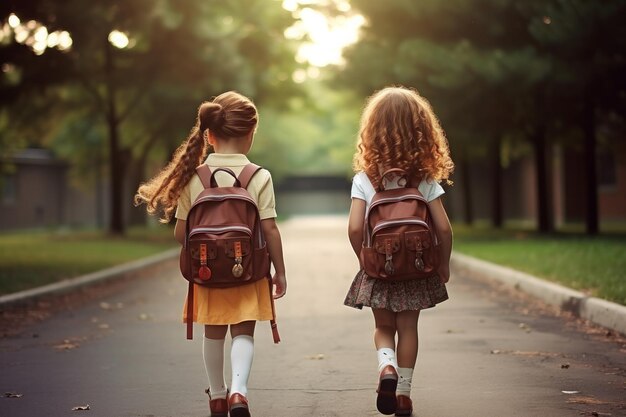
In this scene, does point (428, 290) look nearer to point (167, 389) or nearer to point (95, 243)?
point (167, 389)

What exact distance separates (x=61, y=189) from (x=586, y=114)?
111 feet

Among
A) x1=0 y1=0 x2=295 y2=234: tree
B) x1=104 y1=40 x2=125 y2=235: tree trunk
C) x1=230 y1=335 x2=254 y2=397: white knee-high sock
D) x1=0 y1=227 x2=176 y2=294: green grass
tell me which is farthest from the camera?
x1=104 y1=40 x2=125 y2=235: tree trunk

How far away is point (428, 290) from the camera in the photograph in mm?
4930

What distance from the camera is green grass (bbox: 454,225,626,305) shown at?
10373 mm

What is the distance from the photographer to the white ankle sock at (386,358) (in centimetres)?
481

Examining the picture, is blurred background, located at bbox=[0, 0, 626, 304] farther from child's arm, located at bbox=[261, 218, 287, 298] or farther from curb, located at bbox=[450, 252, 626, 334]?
child's arm, located at bbox=[261, 218, 287, 298]

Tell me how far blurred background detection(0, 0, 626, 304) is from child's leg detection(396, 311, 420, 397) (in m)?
4.63

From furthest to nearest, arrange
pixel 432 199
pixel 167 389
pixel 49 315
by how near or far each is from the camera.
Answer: pixel 49 315 < pixel 167 389 < pixel 432 199

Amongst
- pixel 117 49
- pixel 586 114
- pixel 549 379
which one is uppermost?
pixel 117 49

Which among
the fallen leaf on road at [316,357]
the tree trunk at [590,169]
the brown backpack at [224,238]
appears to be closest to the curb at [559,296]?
the fallen leaf on road at [316,357]

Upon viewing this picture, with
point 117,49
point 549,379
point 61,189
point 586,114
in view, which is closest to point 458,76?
point 586,114

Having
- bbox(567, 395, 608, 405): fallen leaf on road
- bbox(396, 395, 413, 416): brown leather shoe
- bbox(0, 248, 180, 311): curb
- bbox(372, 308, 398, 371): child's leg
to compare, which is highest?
bbox(372, 308, 398, 371): child's leg

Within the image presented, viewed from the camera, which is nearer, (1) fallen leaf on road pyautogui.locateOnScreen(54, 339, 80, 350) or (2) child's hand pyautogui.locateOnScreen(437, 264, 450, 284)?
(2) child's hand pyautogui.locateOnScreen(437, 264, 450, 284)

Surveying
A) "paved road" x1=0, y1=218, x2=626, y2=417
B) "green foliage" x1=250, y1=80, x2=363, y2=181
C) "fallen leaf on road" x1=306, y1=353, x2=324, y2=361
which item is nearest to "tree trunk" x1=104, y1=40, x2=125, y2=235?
"green foliage" x1=250, y1=80, x2=363, y2=181
